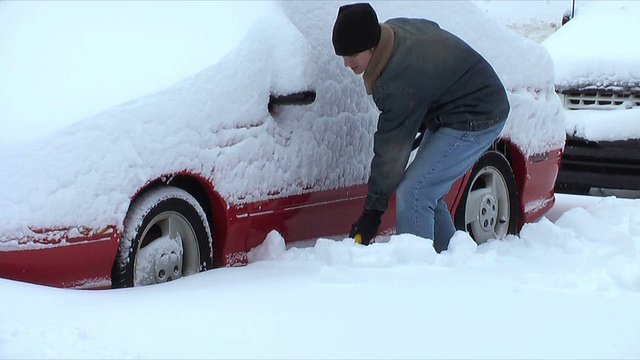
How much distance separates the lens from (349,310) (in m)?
3.29

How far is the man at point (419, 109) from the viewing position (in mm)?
4371

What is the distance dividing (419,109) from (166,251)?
4.17ft

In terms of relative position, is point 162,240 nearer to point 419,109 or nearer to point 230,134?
point 230,134

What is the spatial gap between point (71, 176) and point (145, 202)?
15.1 inches

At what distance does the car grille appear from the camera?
7.24 m

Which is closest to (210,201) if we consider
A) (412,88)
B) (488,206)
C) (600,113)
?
(412,88)

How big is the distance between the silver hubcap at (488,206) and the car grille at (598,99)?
184 cm

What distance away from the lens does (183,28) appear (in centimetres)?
429

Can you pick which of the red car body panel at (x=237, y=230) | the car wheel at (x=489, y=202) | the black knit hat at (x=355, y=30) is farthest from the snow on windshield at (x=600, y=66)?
the black knit hat at (x=355, y=30)

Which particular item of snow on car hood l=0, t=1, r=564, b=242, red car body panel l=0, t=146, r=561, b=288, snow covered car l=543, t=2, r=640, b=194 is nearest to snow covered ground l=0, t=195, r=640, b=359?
red car body panel l=0, t=146, r=561, b=288

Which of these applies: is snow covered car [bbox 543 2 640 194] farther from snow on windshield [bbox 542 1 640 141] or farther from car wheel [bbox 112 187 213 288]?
car wheel [bbox 112 187 213 288]

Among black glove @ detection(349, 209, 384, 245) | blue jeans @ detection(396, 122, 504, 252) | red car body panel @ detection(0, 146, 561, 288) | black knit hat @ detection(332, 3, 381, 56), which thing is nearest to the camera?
red car body panel @ detection(0, 146, 561, 288)

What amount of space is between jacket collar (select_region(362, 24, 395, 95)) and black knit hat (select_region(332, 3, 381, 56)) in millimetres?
86

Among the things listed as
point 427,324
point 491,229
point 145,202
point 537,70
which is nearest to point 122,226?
point 145,202
